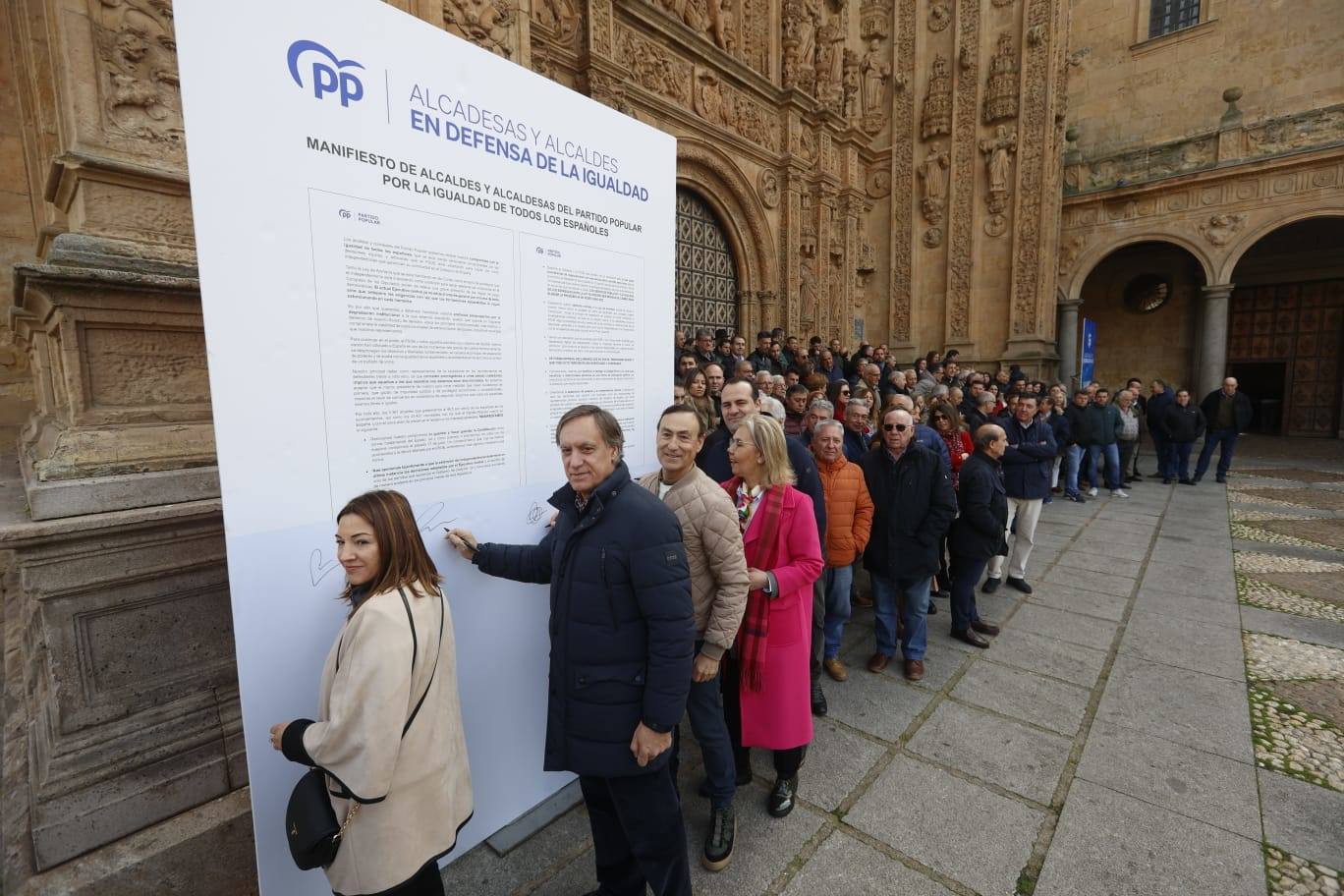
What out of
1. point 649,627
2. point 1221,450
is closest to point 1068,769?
point 649,627

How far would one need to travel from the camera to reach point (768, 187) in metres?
11.3

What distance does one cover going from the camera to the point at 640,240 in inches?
110

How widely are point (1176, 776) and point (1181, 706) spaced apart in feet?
2.67

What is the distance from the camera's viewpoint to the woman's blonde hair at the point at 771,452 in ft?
8.08

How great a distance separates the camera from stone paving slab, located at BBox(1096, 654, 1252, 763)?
119 inches

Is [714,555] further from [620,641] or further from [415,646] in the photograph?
[415,646]

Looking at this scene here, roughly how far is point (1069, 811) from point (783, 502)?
1.89 metres

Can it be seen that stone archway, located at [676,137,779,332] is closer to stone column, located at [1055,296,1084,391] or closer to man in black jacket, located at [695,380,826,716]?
man in black jacket, located at [695,380,826,716]

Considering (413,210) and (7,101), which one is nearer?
(413,210)

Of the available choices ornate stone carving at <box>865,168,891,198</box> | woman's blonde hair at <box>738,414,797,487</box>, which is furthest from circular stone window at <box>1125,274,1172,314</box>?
woman's blonde hair at <box>738,414,797,487</box>

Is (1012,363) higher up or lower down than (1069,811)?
higher up

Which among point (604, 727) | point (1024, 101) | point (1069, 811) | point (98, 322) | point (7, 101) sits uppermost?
point (1024, 101)

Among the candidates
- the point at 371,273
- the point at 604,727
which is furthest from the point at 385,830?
the point at 371,273

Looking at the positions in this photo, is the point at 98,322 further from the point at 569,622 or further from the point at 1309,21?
the point at 1309,21
